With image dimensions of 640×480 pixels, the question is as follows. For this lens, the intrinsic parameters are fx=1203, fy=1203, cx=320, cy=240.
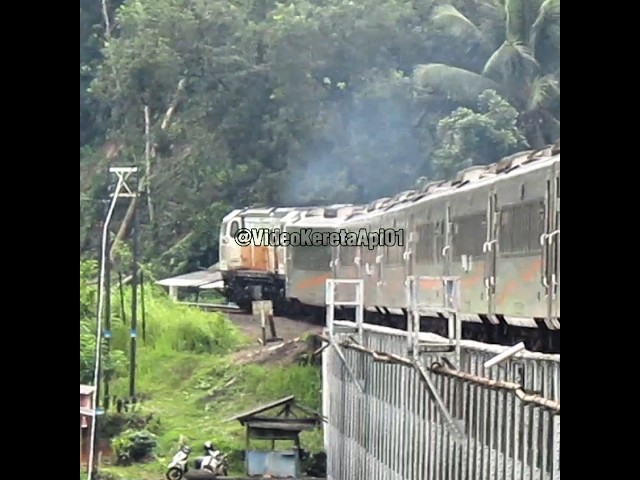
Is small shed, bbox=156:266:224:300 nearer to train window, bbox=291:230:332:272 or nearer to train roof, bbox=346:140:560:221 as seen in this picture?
train window, bbox=291:230:332:272

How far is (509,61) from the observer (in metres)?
2.90

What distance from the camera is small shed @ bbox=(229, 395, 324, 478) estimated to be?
2914mm

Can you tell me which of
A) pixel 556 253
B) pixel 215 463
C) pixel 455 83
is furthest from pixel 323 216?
pixel 215 463

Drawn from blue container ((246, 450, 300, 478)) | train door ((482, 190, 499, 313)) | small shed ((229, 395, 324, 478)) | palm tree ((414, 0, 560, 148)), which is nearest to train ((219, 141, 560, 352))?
train door ((482, 190, 499, 313))

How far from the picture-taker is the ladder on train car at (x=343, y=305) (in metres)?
2.94

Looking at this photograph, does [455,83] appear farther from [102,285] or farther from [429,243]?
[102,285]

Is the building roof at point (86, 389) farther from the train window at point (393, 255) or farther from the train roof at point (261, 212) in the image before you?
the train window at point (393, 255)

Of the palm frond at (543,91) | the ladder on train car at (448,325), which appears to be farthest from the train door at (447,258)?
the palm frond at (543,91)

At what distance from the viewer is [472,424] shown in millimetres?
2795

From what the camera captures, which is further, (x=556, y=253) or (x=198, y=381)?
(x=198, y=381)

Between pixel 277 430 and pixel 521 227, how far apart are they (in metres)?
0.76
